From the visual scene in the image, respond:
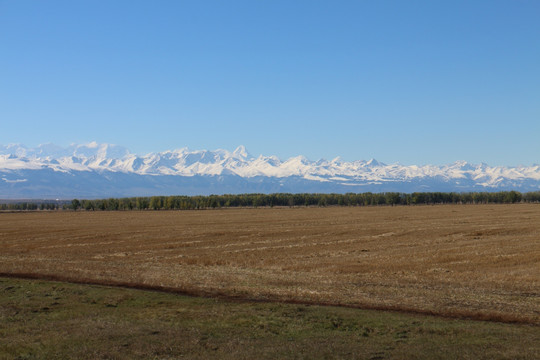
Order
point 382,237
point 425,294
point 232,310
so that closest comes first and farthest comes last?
point 232,310, point 425,294, point 382,237

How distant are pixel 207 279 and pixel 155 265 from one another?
28.5 feet

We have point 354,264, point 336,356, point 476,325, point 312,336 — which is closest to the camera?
point 336,356

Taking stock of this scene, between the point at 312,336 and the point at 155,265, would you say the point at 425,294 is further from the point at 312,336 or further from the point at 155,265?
the point at 155,265

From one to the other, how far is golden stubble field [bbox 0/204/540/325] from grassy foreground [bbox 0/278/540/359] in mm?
2557

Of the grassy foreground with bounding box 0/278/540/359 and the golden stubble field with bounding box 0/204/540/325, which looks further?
the golden stubble field with bounding box 0/204/540/325

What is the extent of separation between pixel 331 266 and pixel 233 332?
18.2 meters

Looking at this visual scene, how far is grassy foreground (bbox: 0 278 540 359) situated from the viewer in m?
15.7

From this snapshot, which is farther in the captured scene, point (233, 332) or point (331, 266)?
point (331, 266)

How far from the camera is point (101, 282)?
29.8 meters

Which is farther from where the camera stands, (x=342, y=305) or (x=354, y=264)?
(x=354, y=264)

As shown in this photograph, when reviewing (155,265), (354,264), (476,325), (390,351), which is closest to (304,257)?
(354,264)

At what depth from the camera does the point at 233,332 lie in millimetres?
18219

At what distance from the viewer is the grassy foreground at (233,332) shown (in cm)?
1569

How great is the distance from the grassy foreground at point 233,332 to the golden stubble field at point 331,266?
101 inches
